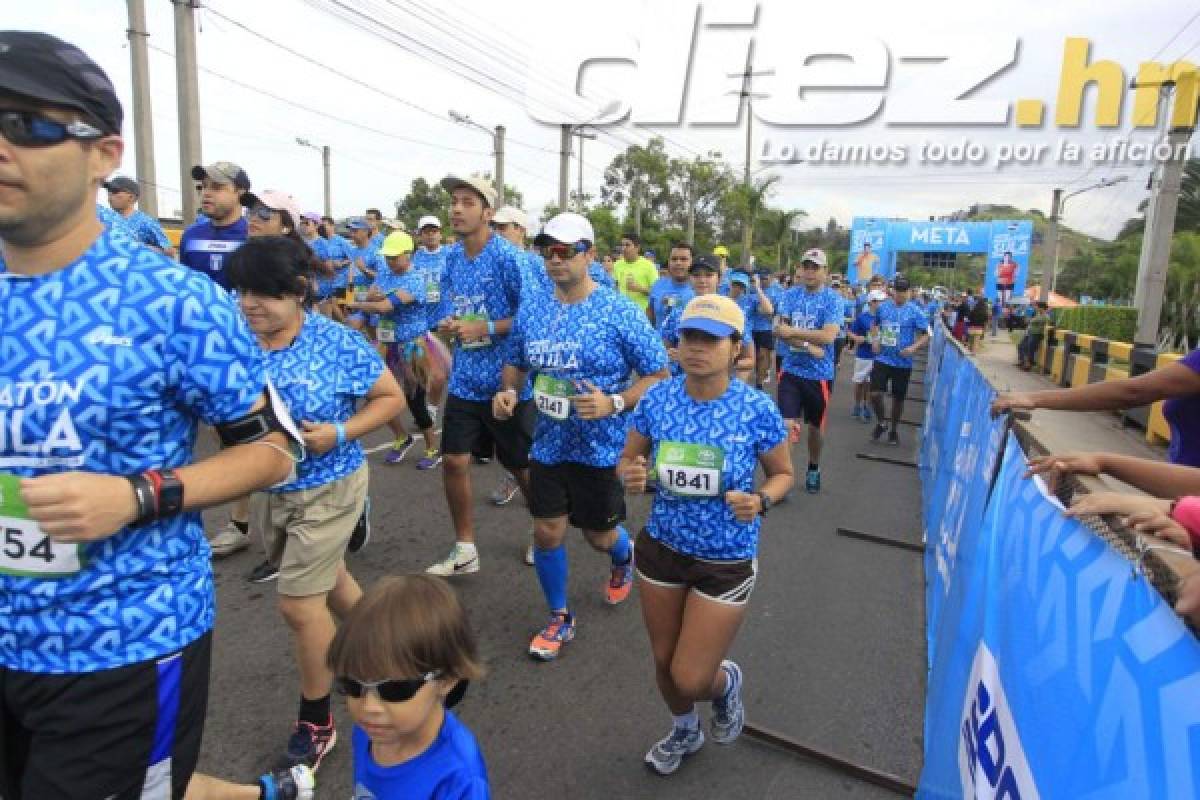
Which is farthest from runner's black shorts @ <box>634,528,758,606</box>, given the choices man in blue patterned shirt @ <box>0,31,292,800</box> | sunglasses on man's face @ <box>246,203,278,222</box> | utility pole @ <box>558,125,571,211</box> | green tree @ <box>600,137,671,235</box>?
green tree @ <box>600,137,671,235</box>

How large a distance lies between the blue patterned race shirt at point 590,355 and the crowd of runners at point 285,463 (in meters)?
0.01

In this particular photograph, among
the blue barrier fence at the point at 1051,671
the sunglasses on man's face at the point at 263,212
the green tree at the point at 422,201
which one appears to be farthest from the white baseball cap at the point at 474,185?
the green tree at the point at 422,201

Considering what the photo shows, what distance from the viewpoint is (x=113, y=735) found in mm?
1548

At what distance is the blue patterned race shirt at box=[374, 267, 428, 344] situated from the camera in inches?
271

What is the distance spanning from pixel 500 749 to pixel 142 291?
233cm

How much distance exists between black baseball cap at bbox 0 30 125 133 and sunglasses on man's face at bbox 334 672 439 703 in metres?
1.26

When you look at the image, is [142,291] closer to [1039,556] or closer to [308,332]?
[308,332]

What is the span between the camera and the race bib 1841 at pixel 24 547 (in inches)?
53.6

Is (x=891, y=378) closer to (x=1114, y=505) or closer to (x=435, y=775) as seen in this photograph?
(x=1114, y=505)

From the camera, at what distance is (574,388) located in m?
3.62

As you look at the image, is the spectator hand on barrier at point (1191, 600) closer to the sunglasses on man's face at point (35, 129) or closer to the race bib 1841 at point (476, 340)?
the sunglasses on man's face at point (35, 129)

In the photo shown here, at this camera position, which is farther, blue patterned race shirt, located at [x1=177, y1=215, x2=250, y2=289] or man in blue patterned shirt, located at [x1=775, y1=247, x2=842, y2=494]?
man in blue patterned shirt, located at [x1=775, y1=247, x2=842, y2=494]

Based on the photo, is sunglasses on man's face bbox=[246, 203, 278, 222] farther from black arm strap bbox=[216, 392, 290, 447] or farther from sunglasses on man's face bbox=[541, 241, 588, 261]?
black arm strap bbox=[216, 392, 290, 447]

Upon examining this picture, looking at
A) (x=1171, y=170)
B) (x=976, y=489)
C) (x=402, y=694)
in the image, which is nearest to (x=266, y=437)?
(x=402, y=694)
